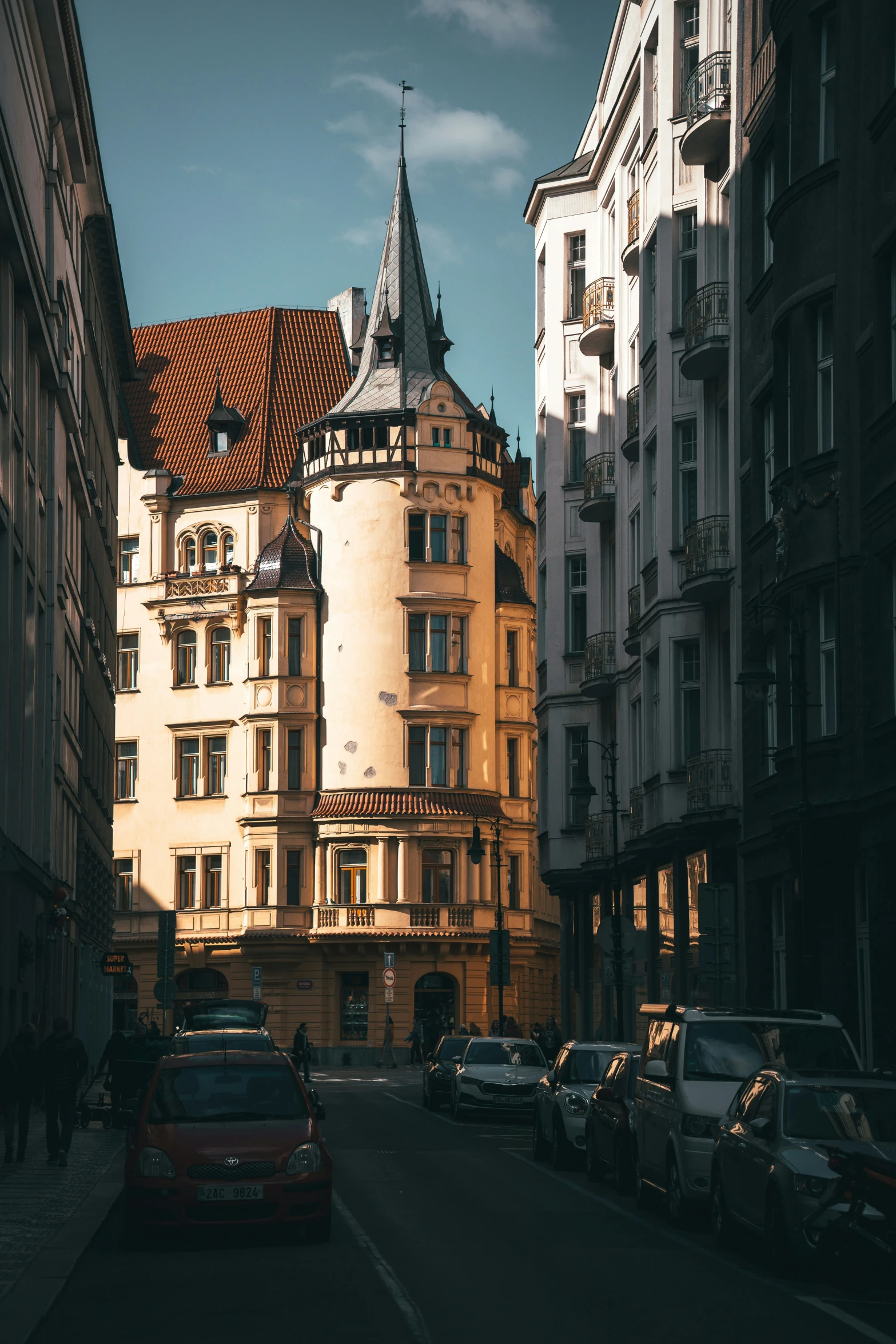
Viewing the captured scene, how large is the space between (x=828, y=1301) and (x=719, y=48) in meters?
28.7

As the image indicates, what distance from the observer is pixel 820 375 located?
28312mm

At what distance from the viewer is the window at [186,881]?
78375 millimetres

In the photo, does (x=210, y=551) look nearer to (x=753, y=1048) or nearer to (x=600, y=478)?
(x=600, y=478)

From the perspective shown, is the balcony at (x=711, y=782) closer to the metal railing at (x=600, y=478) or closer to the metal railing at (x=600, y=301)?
the metal railing at (x=600, y=478)

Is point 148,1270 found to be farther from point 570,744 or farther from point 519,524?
point 519,524

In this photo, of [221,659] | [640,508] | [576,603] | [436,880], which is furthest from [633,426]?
[221,659]

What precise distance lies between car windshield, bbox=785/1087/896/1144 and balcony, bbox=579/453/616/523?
3130cm

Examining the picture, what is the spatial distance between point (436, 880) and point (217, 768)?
1117cm

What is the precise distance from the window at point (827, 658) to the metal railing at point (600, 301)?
2044cm

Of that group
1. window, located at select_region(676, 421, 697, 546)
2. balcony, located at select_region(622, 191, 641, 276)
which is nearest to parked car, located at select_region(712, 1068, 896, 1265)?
window, located at select_region(676, 421, 697, 546)

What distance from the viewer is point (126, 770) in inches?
3184

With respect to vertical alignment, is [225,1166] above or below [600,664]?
below

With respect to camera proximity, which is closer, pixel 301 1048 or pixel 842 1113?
pixel 842 1113

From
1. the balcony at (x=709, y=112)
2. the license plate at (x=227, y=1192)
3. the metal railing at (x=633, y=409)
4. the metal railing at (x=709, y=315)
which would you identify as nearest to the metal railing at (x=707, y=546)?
the metal railing at (x=709, y=315)
